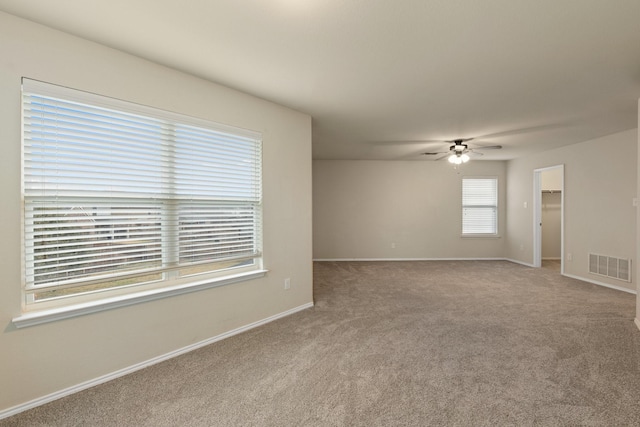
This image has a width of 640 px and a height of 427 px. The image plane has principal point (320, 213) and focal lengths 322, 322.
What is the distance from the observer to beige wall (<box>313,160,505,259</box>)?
7.66 m

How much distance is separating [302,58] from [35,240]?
7.34 ft

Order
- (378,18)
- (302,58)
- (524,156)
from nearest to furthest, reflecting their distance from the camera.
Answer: (378,18), (302,58), (524,156)

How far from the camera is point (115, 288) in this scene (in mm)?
2461

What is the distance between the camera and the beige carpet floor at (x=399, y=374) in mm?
1947

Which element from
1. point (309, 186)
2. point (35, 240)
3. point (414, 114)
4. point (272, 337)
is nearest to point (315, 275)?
point (309, 186)

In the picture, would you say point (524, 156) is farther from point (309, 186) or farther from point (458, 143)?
point (309, 186)

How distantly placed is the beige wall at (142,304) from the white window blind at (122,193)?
0.30 feet

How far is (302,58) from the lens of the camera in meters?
2.52

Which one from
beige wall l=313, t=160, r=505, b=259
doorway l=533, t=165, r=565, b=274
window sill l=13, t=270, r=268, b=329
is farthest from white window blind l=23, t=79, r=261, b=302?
doorway l=533, t=165, r=565, b=274

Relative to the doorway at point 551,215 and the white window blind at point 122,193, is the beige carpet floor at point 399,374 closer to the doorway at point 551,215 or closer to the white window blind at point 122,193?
the white window blind at point 122,193

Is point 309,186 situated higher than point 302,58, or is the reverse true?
point 302,58

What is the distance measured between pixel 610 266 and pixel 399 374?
4752mm

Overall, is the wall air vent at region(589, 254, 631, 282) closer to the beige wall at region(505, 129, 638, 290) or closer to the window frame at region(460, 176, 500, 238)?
the beige wall at region(505, 129, 638, 290)

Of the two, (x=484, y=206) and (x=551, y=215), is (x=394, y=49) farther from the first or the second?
(x=551, y=215)
